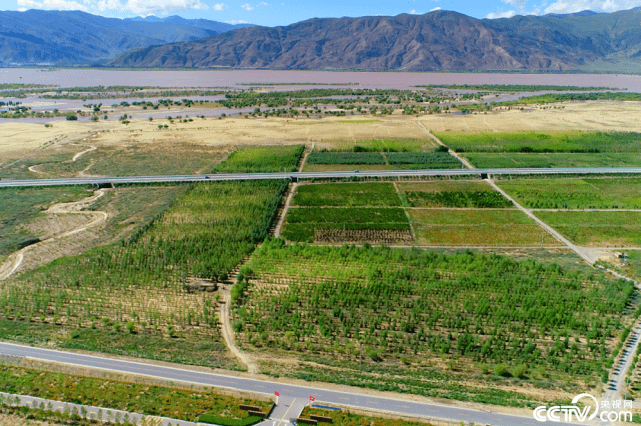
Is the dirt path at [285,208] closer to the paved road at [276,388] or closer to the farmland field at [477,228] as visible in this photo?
the farmland field at [477,228]

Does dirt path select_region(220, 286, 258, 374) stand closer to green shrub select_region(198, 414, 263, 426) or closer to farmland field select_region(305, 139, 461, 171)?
green shrub select_region(198, 414, 263, 426)

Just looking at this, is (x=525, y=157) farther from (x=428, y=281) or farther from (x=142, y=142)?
(x=142, y=142)

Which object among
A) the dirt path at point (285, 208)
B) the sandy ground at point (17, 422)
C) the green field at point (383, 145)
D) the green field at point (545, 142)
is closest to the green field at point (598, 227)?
the dirt path at point (285, 208)

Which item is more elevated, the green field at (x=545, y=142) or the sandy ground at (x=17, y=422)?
the green field at (x=545, y=142)

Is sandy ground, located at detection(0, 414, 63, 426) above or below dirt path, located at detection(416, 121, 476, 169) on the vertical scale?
below

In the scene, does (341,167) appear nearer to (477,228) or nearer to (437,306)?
(477,228)

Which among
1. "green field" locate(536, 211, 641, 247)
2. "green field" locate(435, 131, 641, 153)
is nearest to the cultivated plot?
"green field" locate(435, 131, 641, 153)

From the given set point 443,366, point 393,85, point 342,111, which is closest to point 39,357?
point 443,366
